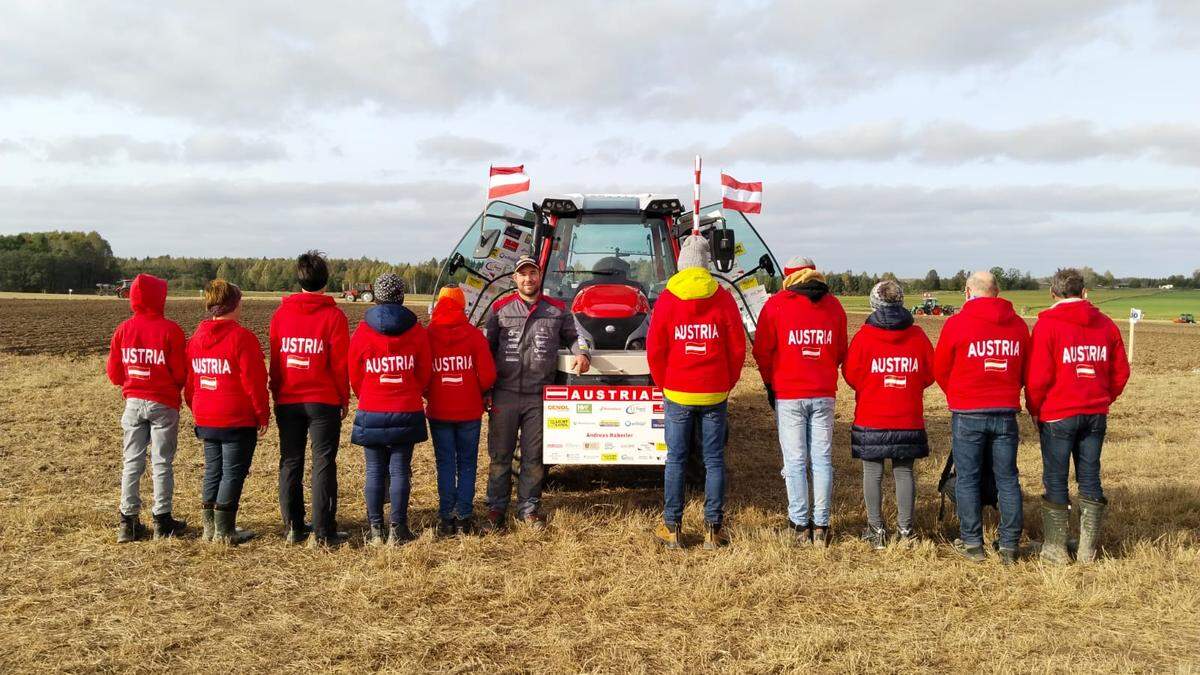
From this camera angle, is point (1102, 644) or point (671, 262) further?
point (671, 262)

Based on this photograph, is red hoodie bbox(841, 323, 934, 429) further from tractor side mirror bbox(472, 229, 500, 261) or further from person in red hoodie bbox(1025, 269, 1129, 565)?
tractor side mirror bbox(472, 229, 500, 261)

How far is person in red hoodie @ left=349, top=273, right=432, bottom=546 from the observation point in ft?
16.8

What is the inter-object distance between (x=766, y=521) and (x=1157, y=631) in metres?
2.44

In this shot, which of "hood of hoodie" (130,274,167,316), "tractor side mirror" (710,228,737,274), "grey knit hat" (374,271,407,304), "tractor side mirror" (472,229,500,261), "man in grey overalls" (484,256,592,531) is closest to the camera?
"grey knit hat" (374,271,407,304)

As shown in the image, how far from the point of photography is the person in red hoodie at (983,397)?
4.91 m

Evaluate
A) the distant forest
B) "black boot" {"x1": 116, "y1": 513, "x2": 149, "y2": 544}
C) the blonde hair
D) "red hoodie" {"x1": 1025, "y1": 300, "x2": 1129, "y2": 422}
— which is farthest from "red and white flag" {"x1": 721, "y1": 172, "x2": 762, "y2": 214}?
the distant forest

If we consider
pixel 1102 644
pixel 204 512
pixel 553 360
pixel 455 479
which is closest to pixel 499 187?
pixel 553 360

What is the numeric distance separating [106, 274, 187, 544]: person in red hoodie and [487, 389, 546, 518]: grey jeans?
2.06m

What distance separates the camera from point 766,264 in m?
6.74

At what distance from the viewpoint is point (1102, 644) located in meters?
3.87

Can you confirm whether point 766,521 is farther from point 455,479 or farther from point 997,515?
point 455,479

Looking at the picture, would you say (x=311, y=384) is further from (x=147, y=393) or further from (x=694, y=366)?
(x=694, y=366)

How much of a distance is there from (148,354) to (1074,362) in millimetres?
5690

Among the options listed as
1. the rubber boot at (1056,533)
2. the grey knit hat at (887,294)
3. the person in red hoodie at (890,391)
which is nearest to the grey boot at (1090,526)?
the rubber boot at (1056,533)
